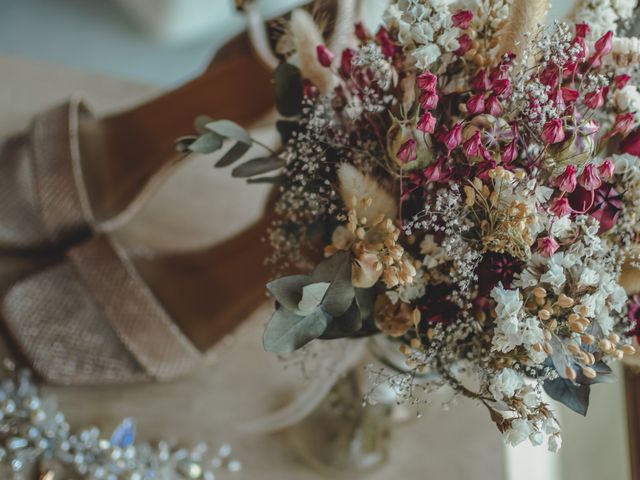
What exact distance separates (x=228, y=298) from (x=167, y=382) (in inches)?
4.8

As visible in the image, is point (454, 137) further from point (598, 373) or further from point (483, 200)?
point (598, 373)

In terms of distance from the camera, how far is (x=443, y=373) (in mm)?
526

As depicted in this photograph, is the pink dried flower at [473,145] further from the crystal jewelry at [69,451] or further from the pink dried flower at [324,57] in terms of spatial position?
the crystal jewelry at [69,451]

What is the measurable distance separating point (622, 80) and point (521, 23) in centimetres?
9

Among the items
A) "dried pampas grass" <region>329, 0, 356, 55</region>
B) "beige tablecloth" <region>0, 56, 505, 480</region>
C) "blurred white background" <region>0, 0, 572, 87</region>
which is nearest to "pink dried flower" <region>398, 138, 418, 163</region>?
"dried pampas grass" <region>329, 0, 356, 55</region>

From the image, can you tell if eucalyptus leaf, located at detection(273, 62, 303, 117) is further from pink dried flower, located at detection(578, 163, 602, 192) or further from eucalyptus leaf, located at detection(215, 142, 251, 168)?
pink dried flower, located at detection(578, 163, 602, 192)

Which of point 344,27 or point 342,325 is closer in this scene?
point 342,325

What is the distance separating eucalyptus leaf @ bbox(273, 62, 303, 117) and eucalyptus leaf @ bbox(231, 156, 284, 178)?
0.14 feet

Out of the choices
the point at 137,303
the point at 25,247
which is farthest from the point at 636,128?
the point at 25,247

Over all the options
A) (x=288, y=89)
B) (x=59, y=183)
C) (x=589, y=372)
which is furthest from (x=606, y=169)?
(x=59, y=183)

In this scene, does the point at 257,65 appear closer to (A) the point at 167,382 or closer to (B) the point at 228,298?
(B) the point at 228,298

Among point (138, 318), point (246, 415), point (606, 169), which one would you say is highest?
point (606, 169)

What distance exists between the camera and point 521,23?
0.45m

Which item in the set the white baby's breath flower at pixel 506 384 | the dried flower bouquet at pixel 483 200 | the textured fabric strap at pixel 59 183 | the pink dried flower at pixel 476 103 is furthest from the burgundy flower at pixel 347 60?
the textured fabric strap at pixel 59 183
